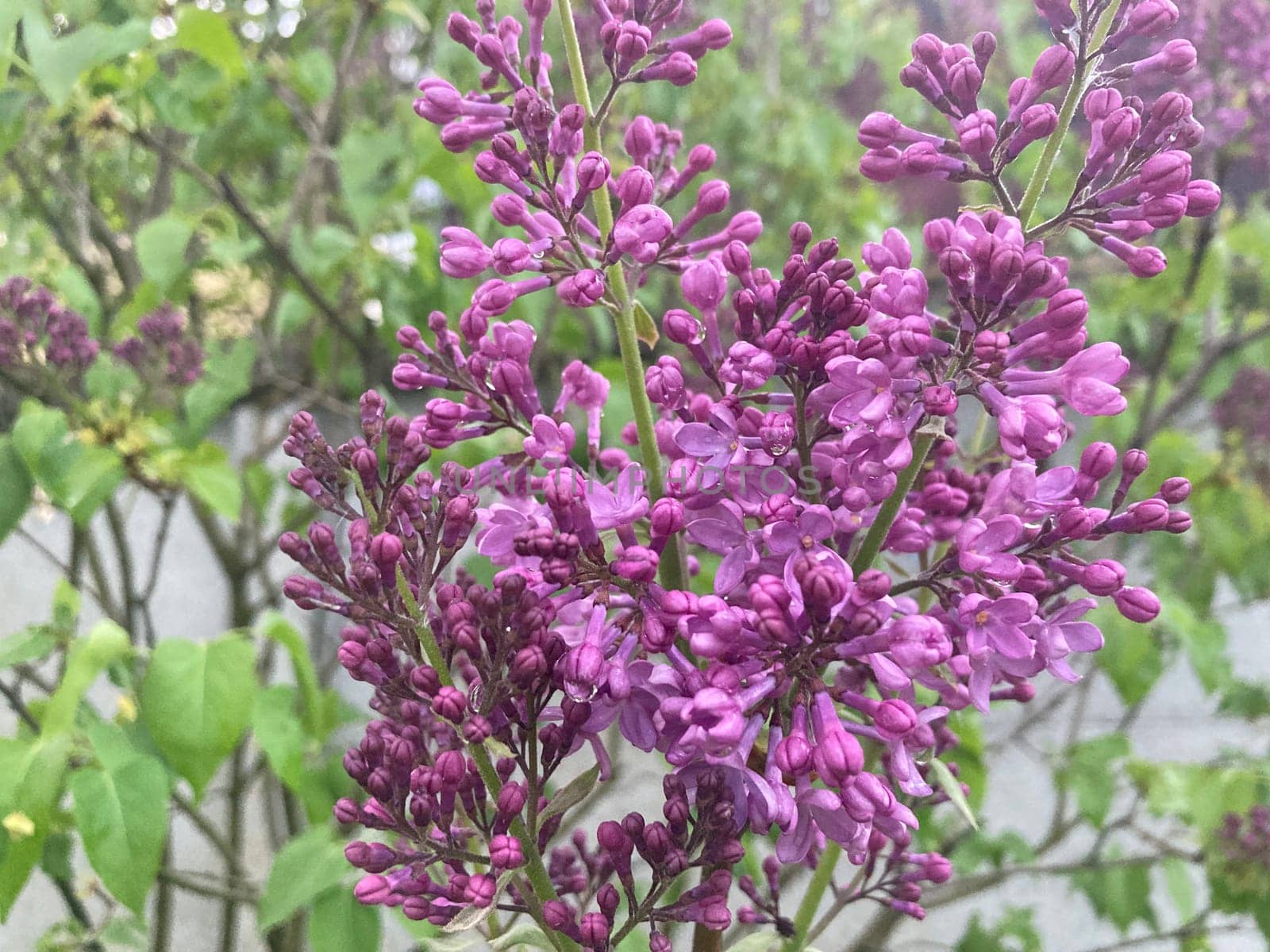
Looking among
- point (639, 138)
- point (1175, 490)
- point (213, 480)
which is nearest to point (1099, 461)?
point (1175, 490)

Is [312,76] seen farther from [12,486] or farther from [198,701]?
[198,701]

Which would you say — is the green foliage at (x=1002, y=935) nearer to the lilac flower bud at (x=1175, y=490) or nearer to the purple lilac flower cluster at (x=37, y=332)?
the lilac flower bud at (x=1175, y=490)

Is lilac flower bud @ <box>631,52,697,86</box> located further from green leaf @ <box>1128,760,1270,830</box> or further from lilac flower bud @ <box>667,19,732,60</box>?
green leaf @ <box>1128,760,1270,830</box>

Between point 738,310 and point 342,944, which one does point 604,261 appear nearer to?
point 738,310

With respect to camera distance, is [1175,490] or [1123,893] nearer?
[1175,490]

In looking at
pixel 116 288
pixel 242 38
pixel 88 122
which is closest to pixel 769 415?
pixel 88 122

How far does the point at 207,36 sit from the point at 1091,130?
845mm

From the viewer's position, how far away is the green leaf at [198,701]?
2.13ft

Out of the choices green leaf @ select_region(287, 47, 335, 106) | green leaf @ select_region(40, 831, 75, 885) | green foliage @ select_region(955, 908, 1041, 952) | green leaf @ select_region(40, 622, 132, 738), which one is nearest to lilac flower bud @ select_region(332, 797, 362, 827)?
green leaf @ select_region(40, 622, 132, 738)

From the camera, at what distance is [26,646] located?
2.38 feet

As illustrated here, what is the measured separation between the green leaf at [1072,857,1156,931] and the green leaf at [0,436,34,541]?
1.30m

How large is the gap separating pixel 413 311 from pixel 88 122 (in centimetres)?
38

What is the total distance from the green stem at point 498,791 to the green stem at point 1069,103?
0.89 ft

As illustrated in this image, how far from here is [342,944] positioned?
72cm
